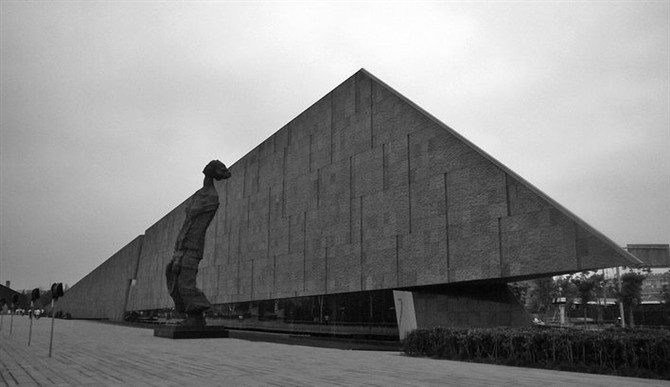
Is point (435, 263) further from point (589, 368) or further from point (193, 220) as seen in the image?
point (193, 220)

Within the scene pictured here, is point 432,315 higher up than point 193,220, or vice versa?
point 193,220

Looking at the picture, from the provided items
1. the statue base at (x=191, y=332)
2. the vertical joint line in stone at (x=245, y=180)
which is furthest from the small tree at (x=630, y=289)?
the statue base at (x=191, y=332)

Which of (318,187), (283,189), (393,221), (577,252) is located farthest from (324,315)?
(577,252)

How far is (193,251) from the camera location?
2384 centimetres

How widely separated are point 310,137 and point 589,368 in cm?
2059

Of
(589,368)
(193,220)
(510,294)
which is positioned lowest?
(589,368)

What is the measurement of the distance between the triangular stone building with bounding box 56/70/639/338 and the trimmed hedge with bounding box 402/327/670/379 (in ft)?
10.8

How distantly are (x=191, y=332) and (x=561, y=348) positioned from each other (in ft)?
48.2

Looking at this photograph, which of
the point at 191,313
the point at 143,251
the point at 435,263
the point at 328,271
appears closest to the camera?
the point at 435,263

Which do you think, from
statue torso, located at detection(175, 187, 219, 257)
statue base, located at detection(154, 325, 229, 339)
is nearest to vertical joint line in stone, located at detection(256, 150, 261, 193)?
statue torso, located at detection(175, 187, 219, 257)

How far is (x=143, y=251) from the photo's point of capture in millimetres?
59812

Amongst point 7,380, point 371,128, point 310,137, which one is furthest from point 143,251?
point 7,380

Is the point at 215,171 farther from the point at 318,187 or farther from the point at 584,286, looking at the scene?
the point at 584,286

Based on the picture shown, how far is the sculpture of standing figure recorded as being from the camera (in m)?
23.2
